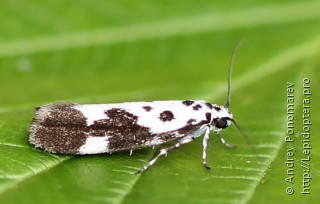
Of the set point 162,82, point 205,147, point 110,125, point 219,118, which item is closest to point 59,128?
point 110,125

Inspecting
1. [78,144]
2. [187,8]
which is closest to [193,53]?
[187,8]

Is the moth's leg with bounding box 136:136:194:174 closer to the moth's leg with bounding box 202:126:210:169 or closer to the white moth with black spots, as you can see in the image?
the white moth with black spots

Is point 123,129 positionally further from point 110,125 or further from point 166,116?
point 166,116

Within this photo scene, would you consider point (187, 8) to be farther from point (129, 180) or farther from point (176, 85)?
point (129, 180)

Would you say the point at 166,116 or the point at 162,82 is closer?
the point at 166,116

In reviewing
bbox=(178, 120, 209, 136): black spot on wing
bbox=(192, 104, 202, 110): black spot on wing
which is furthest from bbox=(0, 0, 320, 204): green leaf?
bbox=(192, 104, 202, 110): black spot on wing

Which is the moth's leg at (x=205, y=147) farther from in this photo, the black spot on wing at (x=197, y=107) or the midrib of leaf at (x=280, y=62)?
the midrib of leaf at (x=280, y=62)
